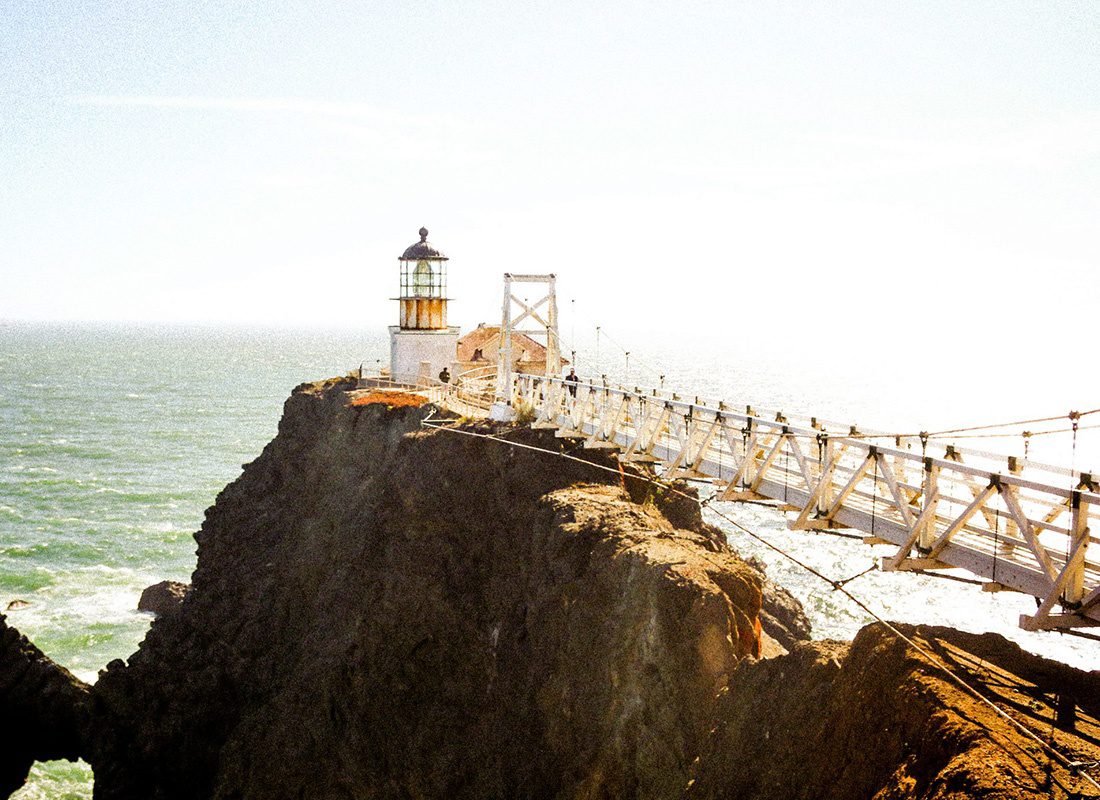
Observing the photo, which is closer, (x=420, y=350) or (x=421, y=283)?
(x=420, y=350)

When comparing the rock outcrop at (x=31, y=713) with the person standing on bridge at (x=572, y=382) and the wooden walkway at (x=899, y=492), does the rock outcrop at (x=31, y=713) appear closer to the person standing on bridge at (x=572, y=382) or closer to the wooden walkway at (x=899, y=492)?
the person standing on bridge at (x=572, y=382)

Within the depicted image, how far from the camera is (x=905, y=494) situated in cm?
1224

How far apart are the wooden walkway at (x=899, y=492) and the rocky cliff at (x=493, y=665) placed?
1.21 metres

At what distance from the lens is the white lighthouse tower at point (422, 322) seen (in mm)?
39750

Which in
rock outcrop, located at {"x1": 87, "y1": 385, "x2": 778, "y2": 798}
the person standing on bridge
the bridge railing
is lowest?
rock outcrop, located at {"x1": 87, "y1": 385, "x2": 778, "y2": 798}

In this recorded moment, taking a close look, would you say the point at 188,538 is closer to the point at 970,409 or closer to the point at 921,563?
the point at 921,563

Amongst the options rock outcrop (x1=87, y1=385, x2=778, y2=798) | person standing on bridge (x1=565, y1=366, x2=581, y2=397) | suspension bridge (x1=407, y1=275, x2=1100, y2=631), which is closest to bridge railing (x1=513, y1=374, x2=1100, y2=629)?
suspension bridge (x1=407, y1=275, x2=1100, y2=631)

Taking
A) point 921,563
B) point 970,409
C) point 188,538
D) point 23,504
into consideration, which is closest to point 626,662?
point 921,563

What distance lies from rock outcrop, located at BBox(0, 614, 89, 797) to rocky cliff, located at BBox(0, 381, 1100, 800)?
97 millimetres

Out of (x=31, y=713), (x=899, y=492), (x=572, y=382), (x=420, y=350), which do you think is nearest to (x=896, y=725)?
(x=899, y=492)

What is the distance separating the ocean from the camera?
3544 cm

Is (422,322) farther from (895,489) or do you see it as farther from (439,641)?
(895,489)

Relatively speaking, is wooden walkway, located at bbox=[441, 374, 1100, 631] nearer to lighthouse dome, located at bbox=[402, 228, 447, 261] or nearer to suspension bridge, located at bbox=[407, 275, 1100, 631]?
suspension bridge, located at bbox=[407, 275, 1100, 631]

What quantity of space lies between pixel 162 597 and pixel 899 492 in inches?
1338
